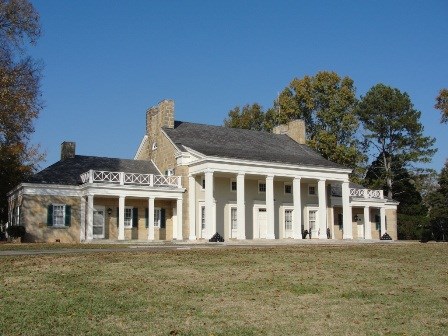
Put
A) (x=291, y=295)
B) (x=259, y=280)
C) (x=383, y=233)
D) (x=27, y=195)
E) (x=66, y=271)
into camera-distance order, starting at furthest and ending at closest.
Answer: (x=383, y=233) → (x=27, y=195) → (x=66, y=271) → (x=259, y=280) → (x=291, y=295)

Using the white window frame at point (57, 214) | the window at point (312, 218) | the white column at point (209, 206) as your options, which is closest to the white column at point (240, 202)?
the white column at point (209, 206)

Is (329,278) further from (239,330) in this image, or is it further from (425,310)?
(239,330)

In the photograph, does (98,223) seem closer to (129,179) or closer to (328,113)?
(129,179)

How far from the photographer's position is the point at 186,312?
1069cm

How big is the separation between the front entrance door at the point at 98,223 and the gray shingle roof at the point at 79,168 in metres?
2.40

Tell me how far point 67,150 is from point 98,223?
7706mm

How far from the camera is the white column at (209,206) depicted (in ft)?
120

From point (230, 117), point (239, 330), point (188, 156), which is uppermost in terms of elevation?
point (230, 117)

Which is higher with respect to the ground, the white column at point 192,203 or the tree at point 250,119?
the tree at point 250,119

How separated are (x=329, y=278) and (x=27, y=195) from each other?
2645cm

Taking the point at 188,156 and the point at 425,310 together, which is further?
the point at 188,156

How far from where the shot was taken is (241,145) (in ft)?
145

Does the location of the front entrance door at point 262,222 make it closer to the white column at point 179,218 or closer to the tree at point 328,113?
the white column at point 179,218

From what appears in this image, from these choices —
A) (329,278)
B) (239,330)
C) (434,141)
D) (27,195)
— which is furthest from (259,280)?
(434,141)
